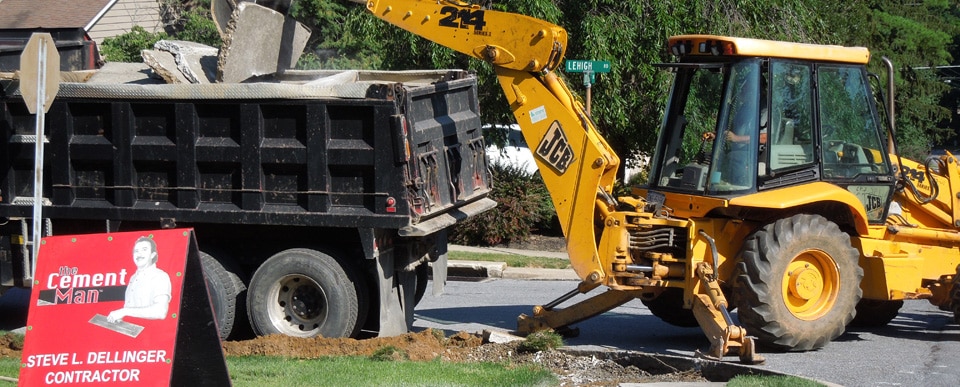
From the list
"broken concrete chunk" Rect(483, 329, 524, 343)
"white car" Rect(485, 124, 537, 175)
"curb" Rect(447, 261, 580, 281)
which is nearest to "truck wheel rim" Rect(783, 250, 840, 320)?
"broken concrete chunk" Rect(483, 329, 524, 343)

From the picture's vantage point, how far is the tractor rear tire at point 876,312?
1027 centimetres

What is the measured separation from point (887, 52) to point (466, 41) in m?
20.4

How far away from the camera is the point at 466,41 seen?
9.16 meters

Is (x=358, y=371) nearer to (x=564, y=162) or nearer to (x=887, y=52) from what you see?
(x=564, y=162)

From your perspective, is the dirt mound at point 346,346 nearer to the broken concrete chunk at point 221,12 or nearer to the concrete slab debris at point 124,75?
the concrete slab debris at point 124,75

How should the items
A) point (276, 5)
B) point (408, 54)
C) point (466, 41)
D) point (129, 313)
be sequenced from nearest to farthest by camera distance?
point (129, 313)
point (466, 41)
point (276, 5)
point (408, 54)

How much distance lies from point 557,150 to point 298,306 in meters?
2.52

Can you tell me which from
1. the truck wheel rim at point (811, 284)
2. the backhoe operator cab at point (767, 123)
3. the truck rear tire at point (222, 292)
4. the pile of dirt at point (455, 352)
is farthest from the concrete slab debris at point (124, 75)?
the truck wheel rim at point (811, 284)

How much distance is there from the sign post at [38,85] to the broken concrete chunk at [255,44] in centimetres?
141

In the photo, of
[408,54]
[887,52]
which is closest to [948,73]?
[887,52]

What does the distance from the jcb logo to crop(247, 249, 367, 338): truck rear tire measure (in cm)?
188

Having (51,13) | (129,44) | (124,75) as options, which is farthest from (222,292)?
(51,13)

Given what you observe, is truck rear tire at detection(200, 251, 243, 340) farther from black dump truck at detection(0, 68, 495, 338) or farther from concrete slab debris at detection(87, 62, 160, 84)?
concrete slab debris at detection(87, 62, 160, 84)

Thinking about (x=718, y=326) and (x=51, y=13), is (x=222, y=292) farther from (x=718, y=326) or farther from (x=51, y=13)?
(x=51, y=13)
